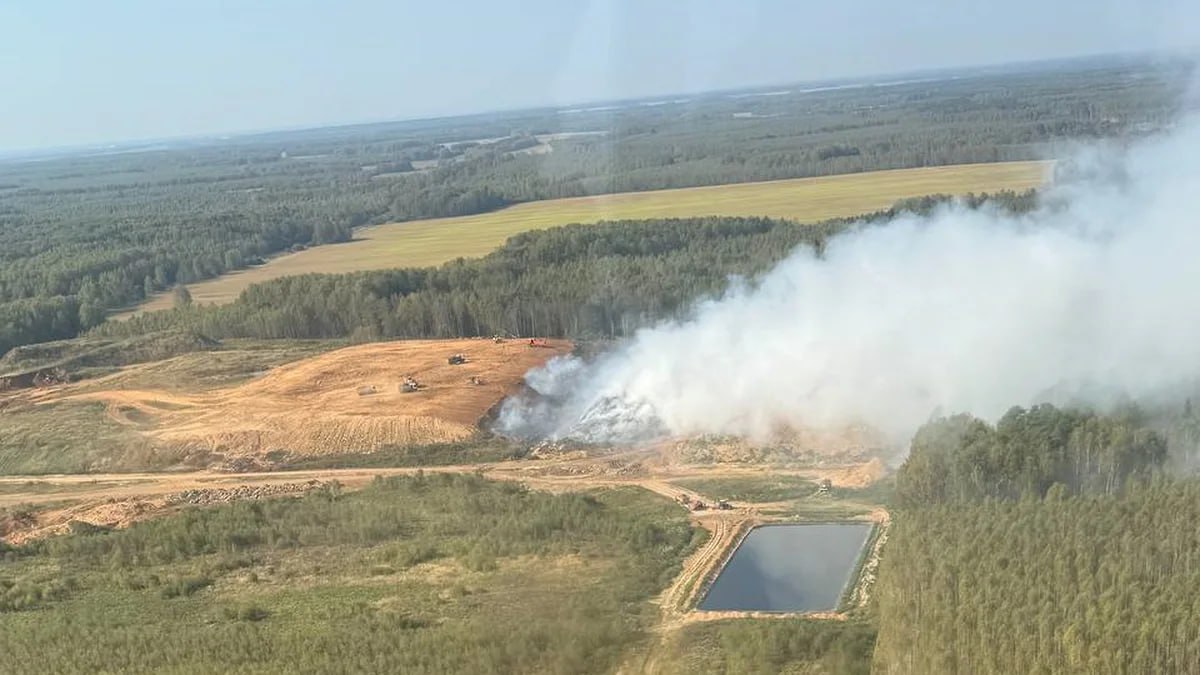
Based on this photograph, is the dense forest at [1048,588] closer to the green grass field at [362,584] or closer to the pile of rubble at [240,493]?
the green grass field at [362,584]

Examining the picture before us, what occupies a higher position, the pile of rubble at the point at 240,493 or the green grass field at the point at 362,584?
the green grass field at the point at 362,584

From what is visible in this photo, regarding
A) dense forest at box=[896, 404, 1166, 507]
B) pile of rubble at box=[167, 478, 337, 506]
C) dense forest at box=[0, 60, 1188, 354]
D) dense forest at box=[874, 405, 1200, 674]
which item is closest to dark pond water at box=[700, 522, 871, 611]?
dense forest at box=[874, 405, 1200, 674]

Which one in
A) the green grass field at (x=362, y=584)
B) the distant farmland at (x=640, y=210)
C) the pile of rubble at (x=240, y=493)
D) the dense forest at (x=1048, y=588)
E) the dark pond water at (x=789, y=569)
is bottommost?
the pile of rubble at (x=240, y=493)

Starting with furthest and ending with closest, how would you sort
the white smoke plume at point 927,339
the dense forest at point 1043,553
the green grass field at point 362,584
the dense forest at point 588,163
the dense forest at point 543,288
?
the dense forest at point 588,163 < the dense forest at point 543,288 < the white smoke plume at point 927,339 < the green grass field at point 362,584 < the dense forest at point 1043,553

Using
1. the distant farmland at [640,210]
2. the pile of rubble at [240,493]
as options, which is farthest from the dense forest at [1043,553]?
the distant farmland at [640,210]

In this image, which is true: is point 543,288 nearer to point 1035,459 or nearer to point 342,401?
point 342,401

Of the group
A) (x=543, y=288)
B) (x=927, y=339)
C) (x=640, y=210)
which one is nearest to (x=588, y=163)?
(x=640, y=210)
